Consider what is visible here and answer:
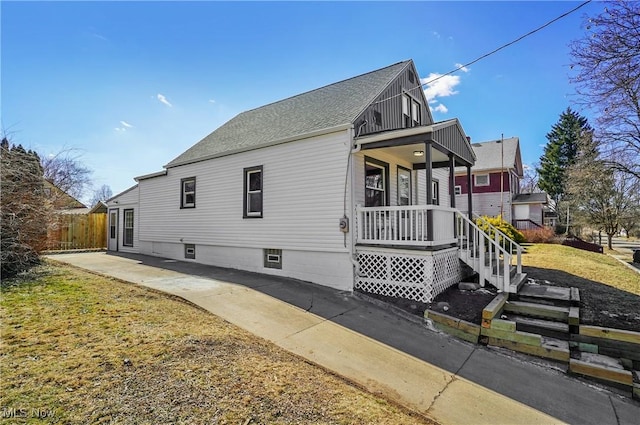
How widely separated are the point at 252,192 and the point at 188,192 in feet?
13.0

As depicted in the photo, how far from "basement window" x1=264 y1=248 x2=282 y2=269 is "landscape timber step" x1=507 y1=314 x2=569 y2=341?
6075 millimetres

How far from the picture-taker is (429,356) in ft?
16.2

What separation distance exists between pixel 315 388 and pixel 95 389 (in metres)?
2.25

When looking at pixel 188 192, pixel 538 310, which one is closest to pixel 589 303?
pixel 538 310

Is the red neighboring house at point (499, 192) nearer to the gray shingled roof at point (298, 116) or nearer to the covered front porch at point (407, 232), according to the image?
the gray shingled roof at point (298, 116)

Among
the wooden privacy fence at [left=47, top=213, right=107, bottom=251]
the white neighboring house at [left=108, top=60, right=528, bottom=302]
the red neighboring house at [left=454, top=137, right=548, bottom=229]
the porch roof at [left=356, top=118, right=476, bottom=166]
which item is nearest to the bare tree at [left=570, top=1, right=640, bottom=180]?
the porch roof at [left=356, top=118, right=476, bottom=166]

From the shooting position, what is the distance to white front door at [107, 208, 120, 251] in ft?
54.1

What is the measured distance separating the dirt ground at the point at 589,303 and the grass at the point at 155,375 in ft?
11.9

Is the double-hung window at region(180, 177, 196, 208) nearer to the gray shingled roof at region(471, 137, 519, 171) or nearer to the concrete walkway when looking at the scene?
the concrete walkway

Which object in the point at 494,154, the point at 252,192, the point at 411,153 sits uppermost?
the point at 494,154

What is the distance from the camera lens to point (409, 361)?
472 centimetres

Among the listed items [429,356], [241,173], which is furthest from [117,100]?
[429,356]

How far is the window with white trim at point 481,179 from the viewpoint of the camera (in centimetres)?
2752

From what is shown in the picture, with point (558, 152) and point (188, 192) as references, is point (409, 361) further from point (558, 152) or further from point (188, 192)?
point (558, 152)
